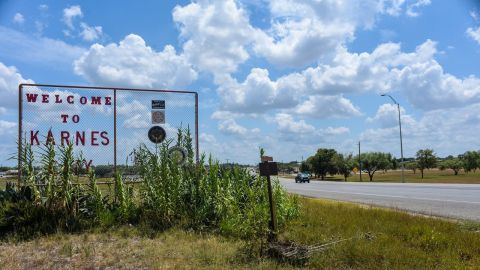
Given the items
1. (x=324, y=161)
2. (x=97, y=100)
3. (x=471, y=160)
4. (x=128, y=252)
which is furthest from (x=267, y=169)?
(x=324, y=161)

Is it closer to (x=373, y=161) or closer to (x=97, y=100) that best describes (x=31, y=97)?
(x=97, y=100)

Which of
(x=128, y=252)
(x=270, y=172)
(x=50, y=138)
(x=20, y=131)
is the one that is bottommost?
(x=128, y=252)

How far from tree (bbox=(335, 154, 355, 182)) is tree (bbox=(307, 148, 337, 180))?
1.23m

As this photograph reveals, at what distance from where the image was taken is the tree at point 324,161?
97250 millimetres

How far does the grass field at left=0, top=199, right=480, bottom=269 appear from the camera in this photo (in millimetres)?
6730

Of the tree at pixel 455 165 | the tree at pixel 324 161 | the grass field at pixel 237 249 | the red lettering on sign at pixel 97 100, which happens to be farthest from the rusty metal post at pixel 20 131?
the tree at pixel 324 161

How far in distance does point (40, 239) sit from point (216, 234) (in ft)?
10.5

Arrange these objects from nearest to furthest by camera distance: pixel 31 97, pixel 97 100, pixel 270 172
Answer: pixel 270 172, pixel 31 97, pixel 97 100

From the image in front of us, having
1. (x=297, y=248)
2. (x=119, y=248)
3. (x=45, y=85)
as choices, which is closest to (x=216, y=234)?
(x=119, y=248)

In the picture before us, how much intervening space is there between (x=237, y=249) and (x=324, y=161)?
307 feet

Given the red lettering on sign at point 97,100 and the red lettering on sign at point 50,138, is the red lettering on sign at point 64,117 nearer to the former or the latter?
the red lettering on sign at point 50,138

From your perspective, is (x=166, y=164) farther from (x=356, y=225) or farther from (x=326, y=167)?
(x=326, y=167)

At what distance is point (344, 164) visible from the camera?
90.8 meters

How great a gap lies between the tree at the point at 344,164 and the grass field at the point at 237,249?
80923 millimetres
